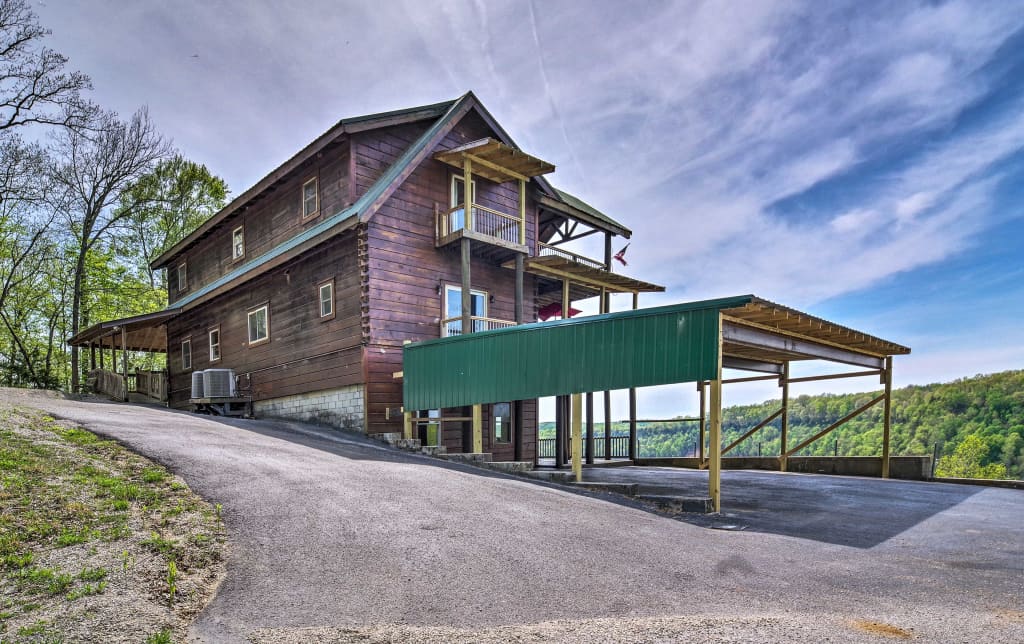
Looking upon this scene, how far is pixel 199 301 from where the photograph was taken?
20938 mm

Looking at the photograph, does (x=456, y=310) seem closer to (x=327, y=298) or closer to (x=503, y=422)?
(x=327, y=298)

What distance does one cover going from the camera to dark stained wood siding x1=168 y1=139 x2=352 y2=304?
16.8 m

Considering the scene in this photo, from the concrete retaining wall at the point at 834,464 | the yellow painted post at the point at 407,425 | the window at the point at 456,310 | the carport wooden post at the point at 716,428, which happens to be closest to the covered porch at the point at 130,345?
the window at the point at 456,310

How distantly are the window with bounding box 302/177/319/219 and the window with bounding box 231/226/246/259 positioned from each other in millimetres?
4195

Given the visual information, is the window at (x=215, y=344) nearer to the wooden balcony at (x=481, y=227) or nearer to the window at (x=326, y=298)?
the window at (x=326, y=298)

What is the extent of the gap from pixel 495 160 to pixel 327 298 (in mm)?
5818

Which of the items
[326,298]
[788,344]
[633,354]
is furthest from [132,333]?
[788,344]

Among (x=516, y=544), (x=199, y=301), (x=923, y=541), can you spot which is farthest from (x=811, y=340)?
(x=199, y=301)

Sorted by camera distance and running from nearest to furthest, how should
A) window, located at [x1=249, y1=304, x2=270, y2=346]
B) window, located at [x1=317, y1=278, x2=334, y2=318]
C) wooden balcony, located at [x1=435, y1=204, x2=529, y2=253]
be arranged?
wooden balcony, located at [x1=435, y1=204, x2=529, y2=253] → window, located at [x1=317, y1=278, x2=334, y2=318] → window, located at [x1=249, y1=304, x2=270, y2=346]

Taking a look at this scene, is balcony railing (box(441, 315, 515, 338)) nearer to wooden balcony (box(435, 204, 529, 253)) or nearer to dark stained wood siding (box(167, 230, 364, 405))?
wooden balcony (box(435, 204, 529, 253))

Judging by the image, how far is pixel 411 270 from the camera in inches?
635

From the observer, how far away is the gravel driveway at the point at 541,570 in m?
4.51

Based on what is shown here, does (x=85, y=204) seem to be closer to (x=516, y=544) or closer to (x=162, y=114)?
(x=162, y=114)

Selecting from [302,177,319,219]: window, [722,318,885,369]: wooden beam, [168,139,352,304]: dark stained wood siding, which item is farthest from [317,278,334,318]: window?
[722,318,885,369]: wooden beam
